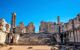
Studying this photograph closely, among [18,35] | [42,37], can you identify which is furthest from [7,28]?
[42,37]

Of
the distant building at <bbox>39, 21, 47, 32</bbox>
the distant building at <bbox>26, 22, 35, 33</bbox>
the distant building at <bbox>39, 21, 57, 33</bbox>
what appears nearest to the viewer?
the distant building at <bbox>26, 22, 35, 33</bbox>

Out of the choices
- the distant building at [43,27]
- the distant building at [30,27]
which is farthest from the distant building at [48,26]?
the distant building at [30,27]

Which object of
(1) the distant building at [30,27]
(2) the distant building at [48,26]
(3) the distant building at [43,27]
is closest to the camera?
(1) the distant building at [30,27]

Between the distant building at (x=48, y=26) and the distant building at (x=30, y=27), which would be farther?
the distant building at (x=48, y=26)

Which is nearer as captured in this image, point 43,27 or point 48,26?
point 43,27

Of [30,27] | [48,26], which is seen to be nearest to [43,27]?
[48,26]

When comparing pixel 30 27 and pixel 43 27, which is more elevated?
pixel 43 27

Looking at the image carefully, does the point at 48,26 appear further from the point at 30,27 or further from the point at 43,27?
the point at 30,27

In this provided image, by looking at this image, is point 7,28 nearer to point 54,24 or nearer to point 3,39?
point 3,39

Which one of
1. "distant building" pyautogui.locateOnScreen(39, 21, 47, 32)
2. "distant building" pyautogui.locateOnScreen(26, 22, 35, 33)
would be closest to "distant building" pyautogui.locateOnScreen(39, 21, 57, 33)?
"distant building" pyautogui.locateOnScreen(39, 21, 47, 32)

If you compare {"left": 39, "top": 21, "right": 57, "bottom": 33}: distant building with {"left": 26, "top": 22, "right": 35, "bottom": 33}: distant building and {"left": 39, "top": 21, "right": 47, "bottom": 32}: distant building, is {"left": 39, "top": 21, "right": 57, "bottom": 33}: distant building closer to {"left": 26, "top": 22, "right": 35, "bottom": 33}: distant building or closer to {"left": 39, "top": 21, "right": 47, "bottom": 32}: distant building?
{"left": 39, "top": 21, "right": 47, "bottom": 32}: distant building

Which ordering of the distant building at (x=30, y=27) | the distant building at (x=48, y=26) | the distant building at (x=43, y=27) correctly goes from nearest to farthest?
the distant building at (x=30, y=27) < the distant building at (x=43, y=27) < the distant building at (x=48, y=26)

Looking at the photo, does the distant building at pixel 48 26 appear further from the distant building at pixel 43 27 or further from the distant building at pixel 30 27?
the distant building at pixel 30 27

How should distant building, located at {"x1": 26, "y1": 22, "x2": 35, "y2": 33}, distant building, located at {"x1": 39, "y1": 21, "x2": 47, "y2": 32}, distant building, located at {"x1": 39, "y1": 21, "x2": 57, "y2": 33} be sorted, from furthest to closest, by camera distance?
distant building, located at {"x1": 39, "y1": 21, "x2": 57, "y2": 33} → distant building, located at {"x1": 39, "y1": 21, "x2": 47, "y2": 32} → distant building, located at {"x1": 26, "y1": 22, "x2": 35, "y2": 33}
